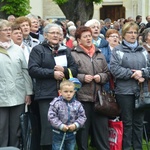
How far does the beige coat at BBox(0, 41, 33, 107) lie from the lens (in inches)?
264

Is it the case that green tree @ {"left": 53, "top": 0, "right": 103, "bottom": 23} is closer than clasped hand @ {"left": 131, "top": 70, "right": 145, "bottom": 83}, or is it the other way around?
clasped hand @ {"left": 131, "top": 70, "right": 145, "bottom": 83}

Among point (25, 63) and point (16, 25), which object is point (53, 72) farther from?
point (16, 25)

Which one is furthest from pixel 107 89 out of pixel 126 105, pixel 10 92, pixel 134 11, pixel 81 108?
pixel 134 11

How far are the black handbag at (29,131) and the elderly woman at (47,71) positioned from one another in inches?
7.7

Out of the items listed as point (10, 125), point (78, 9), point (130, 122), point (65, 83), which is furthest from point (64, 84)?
point (78, 9)

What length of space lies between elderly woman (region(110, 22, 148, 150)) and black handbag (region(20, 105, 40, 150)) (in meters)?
1.31

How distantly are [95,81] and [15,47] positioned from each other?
4.15 feet

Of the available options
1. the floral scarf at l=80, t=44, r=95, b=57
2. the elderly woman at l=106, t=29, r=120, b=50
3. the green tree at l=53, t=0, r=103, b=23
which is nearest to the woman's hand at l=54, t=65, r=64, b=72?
the floral scarf at l=80, t=44, r=95, b=57

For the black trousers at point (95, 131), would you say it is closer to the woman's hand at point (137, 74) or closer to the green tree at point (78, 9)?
the woman's hand at point (137, 74)

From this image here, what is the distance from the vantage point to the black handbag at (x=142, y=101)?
707cm

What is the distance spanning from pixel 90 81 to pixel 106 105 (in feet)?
1.41

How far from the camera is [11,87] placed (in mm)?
6746

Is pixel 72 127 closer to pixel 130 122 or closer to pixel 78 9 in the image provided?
pixel 130 122

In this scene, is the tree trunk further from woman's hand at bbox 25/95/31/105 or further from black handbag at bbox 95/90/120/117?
woman's hand at bbox 25/95/31/105
